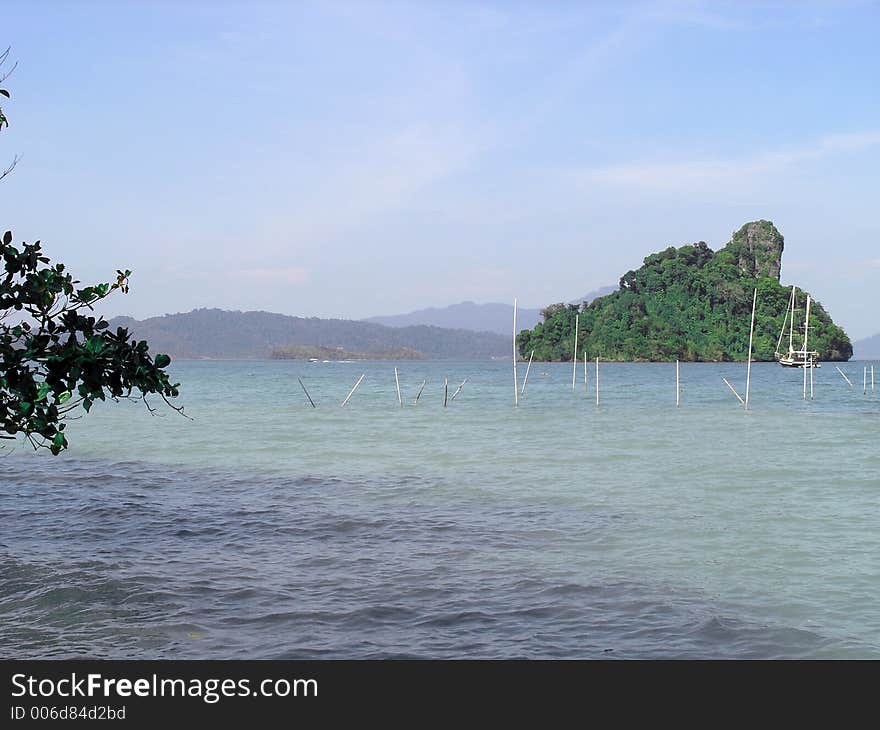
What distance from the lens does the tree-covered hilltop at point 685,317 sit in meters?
148

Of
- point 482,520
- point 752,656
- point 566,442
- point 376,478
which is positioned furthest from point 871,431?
point 752,656

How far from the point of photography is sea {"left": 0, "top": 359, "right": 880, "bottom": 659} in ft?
25.6

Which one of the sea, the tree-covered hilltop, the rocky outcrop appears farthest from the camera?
the rocky outcrop

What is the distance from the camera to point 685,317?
503 feet

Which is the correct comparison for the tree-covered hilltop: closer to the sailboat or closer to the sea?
the sailboat

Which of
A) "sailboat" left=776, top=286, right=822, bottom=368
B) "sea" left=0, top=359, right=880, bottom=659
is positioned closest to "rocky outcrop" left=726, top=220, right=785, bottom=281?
"sailboat" left=776, top=286, right=822, bottom=368

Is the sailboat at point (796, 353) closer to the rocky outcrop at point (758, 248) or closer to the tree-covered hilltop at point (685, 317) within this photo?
the tree-covered hilltop at point (685, 317)

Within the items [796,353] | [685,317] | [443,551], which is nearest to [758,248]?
[685,317]

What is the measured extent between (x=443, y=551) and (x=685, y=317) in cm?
14872

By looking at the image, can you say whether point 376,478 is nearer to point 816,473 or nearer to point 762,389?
point 816,473

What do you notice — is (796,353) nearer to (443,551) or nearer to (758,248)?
(758,248)

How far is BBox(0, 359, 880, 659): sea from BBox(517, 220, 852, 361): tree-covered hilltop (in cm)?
12598

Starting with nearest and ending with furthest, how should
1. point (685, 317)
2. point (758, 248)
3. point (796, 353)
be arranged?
point (796, 353)
point (685, 317)
point (758, 248)

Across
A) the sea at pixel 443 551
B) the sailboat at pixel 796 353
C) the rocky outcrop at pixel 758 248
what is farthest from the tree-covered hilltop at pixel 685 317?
the sea at pixel 443 551
